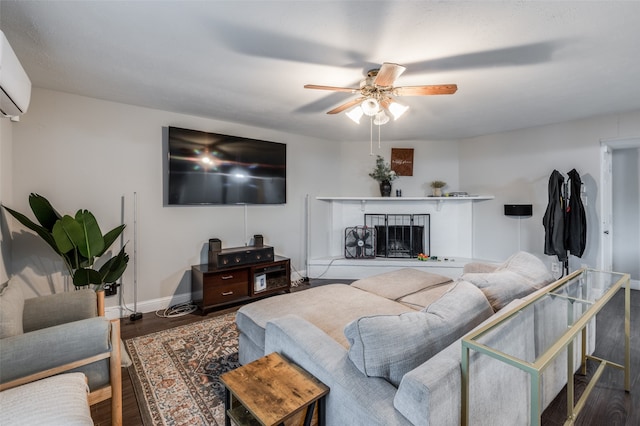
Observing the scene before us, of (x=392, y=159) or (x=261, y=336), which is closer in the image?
(x=261, y=336)

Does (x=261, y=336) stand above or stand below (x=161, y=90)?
below

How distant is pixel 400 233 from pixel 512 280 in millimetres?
3195

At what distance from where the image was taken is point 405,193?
5.18 m

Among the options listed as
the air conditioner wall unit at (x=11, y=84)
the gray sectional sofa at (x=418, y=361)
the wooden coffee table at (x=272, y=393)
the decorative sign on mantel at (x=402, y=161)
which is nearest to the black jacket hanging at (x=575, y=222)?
the decorative sign on mantel at (x=402, y=161)

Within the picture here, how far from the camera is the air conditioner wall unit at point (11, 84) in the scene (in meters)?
1.61

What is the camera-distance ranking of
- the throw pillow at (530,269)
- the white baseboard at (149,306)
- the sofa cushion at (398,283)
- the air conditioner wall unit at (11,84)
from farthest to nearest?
the white baseboard at (149,306)
the sofa cushion at (398,283)
the throw pillow at (530,269)
the air conditioner wall unit at (11,84)

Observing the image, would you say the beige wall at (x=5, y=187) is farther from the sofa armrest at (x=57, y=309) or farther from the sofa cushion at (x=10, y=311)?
the sofa cushion at (x=10, y=311)

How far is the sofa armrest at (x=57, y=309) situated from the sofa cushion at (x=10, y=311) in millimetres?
253

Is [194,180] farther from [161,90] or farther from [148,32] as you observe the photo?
[148,32]

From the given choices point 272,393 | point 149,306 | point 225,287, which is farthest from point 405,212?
point 272,393

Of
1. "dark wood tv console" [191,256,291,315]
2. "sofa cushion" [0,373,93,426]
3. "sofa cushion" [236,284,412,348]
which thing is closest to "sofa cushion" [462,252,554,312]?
"sofa cushion" [236,284,412,348]

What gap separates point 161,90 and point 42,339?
90.5 inches

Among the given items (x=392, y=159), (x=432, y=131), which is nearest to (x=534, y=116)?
(x=432, y=131)

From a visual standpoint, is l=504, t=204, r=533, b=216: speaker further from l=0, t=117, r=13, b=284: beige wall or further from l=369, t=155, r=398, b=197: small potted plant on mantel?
l=0, t=117, r=13, b=284: beige wall
